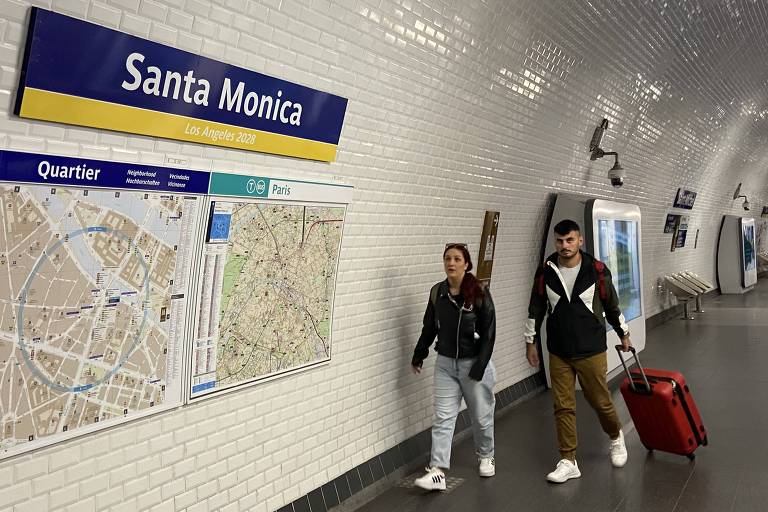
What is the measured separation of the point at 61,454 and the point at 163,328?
Answer: 2.22ft

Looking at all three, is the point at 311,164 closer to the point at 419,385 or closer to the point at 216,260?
the point at 216,260

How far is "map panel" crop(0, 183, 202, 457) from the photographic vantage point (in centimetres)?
258

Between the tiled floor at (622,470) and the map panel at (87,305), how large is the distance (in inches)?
82.3

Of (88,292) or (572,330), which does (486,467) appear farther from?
(88,292)

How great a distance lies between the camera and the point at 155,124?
9.95 feet

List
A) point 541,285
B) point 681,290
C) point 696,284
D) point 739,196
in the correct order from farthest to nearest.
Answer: point 739,196
point 696,284
point 681,290
point 541,285

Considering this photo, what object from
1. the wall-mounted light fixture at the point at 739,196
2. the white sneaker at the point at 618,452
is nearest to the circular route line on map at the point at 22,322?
the white sneaker at the point at 618,452

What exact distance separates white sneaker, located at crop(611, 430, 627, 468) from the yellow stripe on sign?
3.10 m

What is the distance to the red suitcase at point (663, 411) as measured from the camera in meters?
5.16

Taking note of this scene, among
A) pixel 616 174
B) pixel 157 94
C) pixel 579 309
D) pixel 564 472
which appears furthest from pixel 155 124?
pixel 616 174

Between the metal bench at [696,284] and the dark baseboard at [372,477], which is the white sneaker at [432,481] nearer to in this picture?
the dark baseboard at [372,477]

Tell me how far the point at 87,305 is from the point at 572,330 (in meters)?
3.38

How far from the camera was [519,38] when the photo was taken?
5887mm

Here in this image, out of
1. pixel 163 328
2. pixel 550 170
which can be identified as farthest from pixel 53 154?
pixel 550 170
